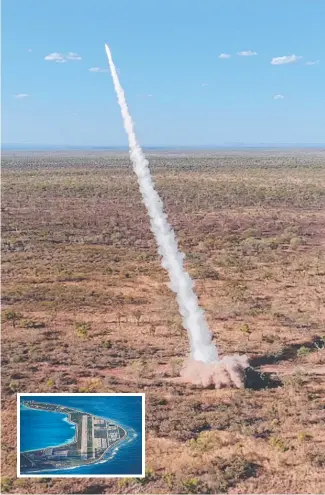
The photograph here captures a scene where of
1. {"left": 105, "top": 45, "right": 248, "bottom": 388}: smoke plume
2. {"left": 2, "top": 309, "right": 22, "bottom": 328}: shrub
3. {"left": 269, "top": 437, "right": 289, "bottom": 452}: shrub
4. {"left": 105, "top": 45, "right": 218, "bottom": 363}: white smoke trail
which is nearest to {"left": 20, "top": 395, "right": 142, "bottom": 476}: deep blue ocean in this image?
{"left": 269, "top": 437, "right": 289, "bottom": 452}: shrub

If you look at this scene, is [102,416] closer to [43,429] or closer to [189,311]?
[43,429]

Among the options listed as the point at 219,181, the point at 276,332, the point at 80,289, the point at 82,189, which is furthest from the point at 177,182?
the point at 276,332

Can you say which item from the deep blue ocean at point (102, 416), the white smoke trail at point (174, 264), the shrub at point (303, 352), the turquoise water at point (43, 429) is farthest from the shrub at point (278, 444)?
the shrub at point (303, 352)

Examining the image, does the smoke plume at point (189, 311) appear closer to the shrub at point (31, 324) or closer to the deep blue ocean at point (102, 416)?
the deep blue ocean at point (102, 416)

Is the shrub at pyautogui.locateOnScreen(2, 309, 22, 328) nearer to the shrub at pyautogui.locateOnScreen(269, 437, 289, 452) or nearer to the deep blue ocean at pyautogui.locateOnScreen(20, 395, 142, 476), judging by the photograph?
the deep blue ocean at pyautogui.locateOnScreen(20, 395, 142, 476)

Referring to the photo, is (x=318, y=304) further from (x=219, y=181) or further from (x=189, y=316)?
(x=219, y=181)

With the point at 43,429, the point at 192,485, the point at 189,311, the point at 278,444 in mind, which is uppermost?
the point at 189,311

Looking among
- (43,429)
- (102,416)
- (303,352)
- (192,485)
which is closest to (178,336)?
(303,352)
